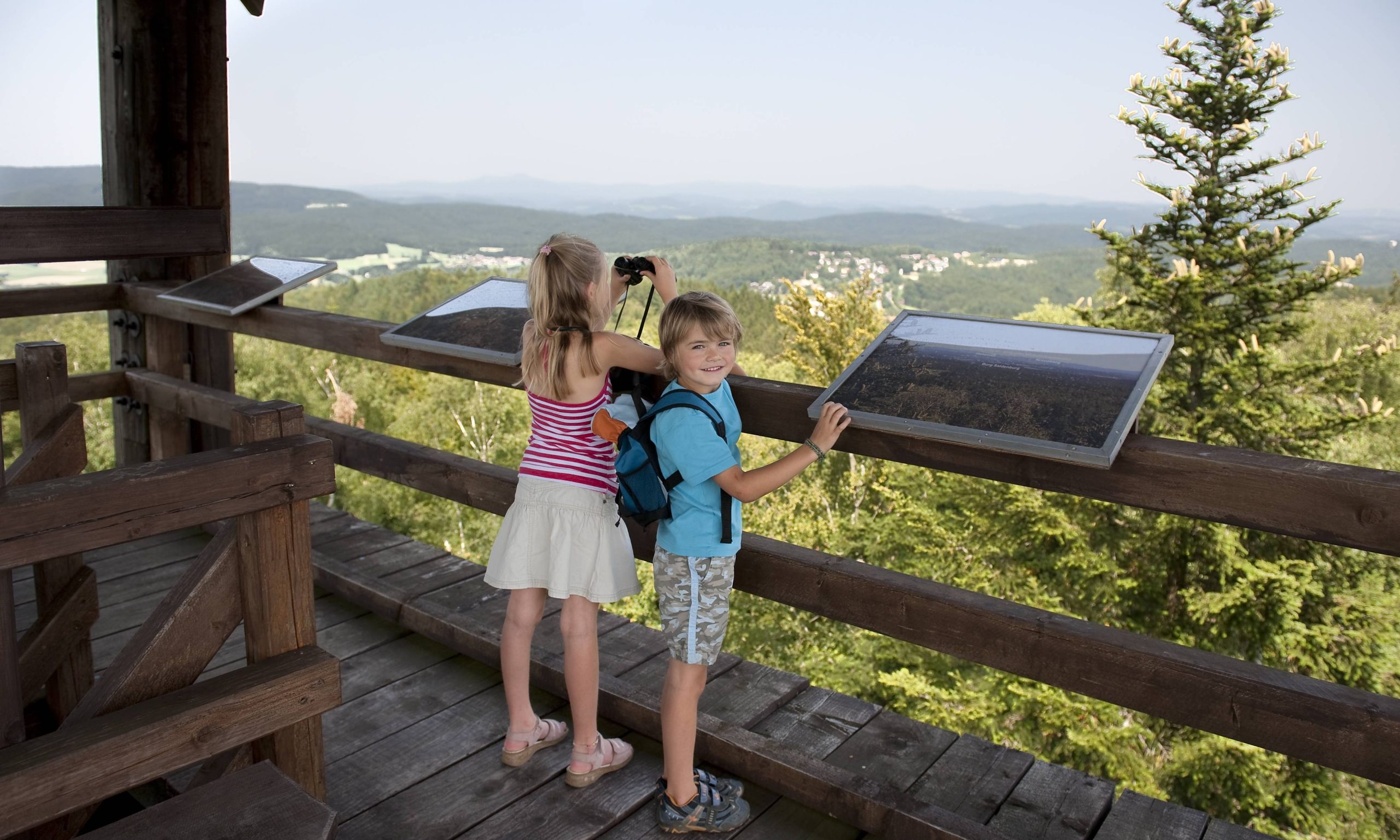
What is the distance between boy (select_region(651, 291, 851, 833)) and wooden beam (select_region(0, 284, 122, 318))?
2.83 metres

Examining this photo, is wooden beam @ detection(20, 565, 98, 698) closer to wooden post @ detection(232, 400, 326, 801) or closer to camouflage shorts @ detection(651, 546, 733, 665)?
wooden post @ detection(232, 400, 326, 801)

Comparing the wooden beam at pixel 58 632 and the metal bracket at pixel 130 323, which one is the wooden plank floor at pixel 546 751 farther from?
the metal bracket at pixel 130 323

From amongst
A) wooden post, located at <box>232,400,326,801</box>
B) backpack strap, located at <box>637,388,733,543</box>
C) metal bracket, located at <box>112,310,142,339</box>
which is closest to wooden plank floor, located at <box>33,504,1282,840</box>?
wooden post, located at <box>232,400,326,801</box>

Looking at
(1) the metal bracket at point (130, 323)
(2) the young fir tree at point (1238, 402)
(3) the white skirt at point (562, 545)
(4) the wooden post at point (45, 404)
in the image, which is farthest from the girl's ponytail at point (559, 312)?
(2) the young fir tree at point (1238, 402)

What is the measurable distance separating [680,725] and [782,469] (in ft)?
1.95

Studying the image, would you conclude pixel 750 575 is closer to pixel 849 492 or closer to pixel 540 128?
pixel 849 492

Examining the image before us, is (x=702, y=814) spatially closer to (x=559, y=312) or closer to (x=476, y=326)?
(x=559, y=312)

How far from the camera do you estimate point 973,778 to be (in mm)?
2350

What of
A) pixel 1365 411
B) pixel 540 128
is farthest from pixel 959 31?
pixel 1365 411

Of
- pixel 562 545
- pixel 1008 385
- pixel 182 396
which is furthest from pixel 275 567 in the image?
pixel 182 396

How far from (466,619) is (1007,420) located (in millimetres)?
1776

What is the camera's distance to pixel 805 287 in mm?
33000

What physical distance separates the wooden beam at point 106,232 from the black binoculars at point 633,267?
1187 mm

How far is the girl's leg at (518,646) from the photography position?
2.36 metres
